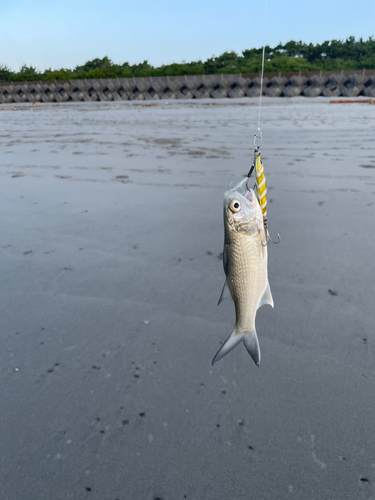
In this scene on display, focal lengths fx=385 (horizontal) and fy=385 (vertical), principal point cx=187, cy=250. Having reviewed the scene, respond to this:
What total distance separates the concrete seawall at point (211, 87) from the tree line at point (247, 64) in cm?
636

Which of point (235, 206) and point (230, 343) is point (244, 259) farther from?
point (230, 343)

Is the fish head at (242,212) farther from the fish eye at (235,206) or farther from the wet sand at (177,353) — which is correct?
the wet sand at (177,353)

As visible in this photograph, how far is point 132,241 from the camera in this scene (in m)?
3.82

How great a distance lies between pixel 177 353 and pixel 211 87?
73.8 feet

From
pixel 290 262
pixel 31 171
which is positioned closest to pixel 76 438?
pixel 290 262

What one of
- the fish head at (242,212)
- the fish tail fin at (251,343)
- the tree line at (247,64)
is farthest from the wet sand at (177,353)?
the tree line at (247,64)

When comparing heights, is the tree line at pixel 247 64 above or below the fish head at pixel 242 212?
above

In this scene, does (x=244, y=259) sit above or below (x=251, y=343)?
above

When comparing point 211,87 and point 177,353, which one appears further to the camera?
point 211,87

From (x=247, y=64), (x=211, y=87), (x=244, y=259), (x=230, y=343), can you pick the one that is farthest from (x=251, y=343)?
(x=247, y=64)

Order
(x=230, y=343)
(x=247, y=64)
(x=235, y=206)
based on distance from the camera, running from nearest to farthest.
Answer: (x=235, y=206), (x=230, y=343), (x=247, y=64)

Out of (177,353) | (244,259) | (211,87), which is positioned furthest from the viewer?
(211,87)

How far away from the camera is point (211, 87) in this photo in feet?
73.4

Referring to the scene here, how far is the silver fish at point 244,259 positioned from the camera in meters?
1.32
